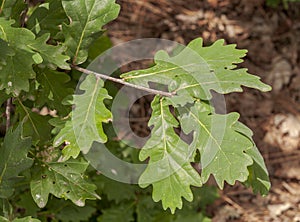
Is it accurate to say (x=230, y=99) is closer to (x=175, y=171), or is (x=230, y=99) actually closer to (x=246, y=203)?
(x=246, y=203)

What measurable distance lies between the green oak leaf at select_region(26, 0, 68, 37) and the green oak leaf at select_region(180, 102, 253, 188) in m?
0.62

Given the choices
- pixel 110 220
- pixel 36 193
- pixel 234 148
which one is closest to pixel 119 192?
pixel 110 220

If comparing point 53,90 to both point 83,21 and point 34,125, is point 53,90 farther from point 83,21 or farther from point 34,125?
point 83,21

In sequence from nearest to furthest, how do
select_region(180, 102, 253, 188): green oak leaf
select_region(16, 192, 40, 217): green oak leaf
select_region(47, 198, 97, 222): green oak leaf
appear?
1. select_region(180, 102, 253, 188): green oak leaf
2. select_region(16, 192, 40, 217): green oak leaf
3. select_region(47, 198, 97, 222): green oak leaf

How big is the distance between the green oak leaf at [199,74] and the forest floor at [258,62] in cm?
192

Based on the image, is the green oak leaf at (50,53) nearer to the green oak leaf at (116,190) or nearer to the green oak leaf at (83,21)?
the green oak leaf at (83,21)

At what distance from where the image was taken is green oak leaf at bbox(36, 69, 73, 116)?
1.96m

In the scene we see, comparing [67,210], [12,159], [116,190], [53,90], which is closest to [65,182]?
[12,159]

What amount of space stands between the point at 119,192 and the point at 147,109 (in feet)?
3.73

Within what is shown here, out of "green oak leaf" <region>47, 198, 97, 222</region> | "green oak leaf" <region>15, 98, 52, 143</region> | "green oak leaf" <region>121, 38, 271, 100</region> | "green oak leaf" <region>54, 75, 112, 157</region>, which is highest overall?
"green oak leaf" <region>121, 38, 271, 100</region>

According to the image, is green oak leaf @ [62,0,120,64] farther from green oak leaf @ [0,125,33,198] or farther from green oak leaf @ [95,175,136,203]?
green oak leaf @ [95,175,136,203]

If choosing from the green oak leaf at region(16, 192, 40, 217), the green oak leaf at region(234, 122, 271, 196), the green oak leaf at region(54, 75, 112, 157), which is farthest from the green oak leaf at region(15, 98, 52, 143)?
the green oak leaf at region(234, 122, 271, 196)

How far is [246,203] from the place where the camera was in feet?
12.0

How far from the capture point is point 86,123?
5.65ft
